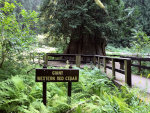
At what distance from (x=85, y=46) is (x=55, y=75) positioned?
33.9 feet

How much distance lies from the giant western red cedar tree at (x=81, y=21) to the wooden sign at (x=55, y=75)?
23.9 feet

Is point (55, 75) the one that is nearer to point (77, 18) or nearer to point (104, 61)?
point (104, 61)

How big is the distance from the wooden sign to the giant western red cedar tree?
7.29 m

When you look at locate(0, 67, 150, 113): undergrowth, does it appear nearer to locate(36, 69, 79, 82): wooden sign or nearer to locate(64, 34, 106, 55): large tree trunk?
locate(36, 69, 79, 82): wooden sign

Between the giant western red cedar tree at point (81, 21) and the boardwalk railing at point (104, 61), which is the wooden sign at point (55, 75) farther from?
the giant western red cedar tree at point (81, 21)

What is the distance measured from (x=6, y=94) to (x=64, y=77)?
5.14ft

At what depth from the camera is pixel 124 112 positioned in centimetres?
266

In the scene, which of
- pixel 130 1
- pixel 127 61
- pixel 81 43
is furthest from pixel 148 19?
pixel 127 61

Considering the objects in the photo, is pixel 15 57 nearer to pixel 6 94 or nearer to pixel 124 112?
pixel 6 94

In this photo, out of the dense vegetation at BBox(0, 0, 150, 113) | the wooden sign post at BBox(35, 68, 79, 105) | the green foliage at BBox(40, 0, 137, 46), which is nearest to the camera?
the wooden sign post at BBox(35, 68, 79, 105)

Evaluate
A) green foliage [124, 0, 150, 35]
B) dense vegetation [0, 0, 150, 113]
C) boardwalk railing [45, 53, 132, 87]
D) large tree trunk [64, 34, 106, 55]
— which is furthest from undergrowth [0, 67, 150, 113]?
green foliage [124, 0, 150, 35]

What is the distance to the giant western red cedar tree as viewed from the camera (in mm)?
11320

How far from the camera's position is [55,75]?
148 inches

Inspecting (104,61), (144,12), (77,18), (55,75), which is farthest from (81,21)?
(144,12)
